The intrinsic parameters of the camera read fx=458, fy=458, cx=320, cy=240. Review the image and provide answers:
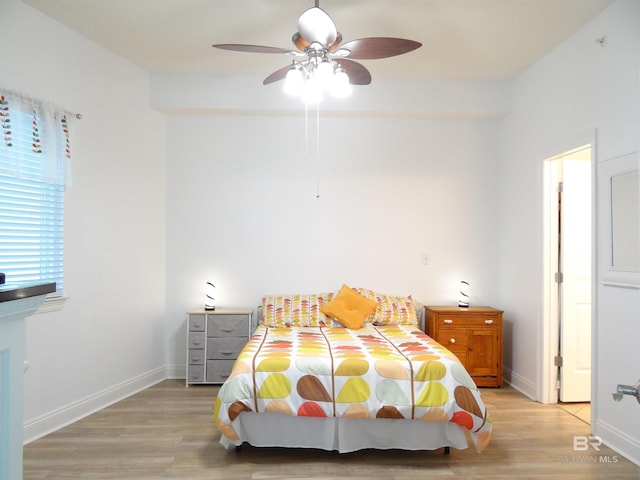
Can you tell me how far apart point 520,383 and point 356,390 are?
228cm

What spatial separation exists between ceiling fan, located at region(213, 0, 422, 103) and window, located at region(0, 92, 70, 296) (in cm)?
154

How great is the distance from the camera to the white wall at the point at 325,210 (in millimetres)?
4773

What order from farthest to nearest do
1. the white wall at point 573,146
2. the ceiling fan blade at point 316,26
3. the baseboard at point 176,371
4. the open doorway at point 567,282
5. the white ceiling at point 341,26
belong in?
1. the baseboard at point 176,371
2. the open doorway at point 567,282
3. the white ceiling at point 341,26
4. the white wall at point 573,146
5. the ceiling fan blade at point 316,26

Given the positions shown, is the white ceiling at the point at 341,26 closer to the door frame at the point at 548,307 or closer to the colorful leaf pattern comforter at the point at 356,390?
the door frame at the point at 548,307

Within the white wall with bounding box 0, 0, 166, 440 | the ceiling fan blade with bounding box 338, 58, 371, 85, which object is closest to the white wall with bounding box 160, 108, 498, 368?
the white wall with bounding box 0, 0, 166, 440

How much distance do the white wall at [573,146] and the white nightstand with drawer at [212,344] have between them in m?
2.65

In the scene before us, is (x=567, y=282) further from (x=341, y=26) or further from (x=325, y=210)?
(x=341, y=26)

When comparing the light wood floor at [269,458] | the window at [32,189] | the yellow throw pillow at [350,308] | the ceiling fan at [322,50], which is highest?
the ceiling fan at [322,50]

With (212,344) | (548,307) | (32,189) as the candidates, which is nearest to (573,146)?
(548,307)

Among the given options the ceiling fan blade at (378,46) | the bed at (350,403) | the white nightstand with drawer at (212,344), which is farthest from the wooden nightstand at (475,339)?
the ceiling fan blade at (378,46)

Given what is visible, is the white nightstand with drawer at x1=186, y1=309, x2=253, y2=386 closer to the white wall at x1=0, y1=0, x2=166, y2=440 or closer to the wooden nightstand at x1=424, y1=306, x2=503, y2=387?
the white wall at x1=0, y1=0, x2=166, y2=440

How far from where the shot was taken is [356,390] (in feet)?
9.30

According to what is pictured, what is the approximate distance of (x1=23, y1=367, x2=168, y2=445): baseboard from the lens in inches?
125

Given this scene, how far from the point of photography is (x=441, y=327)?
A: 14.4 ft
